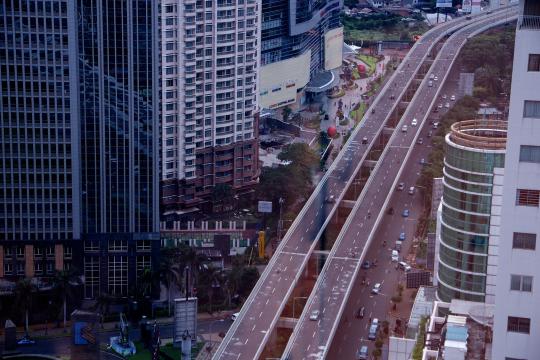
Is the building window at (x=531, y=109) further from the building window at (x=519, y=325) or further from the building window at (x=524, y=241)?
the building window at (x=519, y=325)

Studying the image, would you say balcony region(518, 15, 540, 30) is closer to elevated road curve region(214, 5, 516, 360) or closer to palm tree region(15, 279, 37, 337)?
elevated road curve region(214, 5, 516, 360)

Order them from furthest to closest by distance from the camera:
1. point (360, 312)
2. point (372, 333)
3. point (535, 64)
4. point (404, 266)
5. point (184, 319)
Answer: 1. point (404, 266)
2. point (360, 312)
3. point (372, 333)
4. point (184, 319)
5. point (535, 64)

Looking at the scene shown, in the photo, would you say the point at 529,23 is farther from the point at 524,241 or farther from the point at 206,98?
the point at 206,98

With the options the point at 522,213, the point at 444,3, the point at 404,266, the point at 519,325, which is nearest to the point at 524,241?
the point at 522,213

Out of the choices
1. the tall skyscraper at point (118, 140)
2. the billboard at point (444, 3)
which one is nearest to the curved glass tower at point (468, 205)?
the tall skyscraper at point (118, 140)

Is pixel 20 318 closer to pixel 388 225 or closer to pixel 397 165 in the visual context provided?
pixel 388 225
